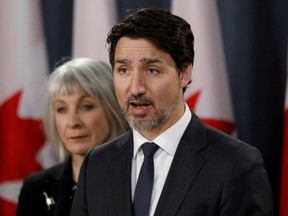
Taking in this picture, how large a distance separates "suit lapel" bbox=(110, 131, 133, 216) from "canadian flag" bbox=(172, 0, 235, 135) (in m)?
0.64

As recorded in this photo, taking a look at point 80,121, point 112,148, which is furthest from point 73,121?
point 112,148

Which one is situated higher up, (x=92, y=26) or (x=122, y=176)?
(x=92, y=26)

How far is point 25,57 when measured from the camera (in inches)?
91.8

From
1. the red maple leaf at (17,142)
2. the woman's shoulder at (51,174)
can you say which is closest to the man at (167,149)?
the woman's shoulder at (51,174)

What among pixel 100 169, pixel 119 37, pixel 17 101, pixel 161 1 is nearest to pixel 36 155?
pixel 17 101

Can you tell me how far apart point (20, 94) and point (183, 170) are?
3.73 ft

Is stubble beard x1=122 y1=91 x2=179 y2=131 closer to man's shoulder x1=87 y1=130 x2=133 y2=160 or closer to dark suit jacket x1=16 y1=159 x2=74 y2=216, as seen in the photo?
man's shoulder x1=87 y1=130 x2=133 y2=160

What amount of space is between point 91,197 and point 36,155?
3.11ft

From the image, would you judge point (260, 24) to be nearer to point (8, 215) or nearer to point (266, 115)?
point (266, 115)

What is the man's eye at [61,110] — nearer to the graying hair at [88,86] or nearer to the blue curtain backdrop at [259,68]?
the graying hair at [88,86]

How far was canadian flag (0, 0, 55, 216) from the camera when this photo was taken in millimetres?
2330

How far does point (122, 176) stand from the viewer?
1.42 meters

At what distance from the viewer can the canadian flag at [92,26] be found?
223 centimetres

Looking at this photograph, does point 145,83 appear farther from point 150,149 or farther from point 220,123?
point 220,123
